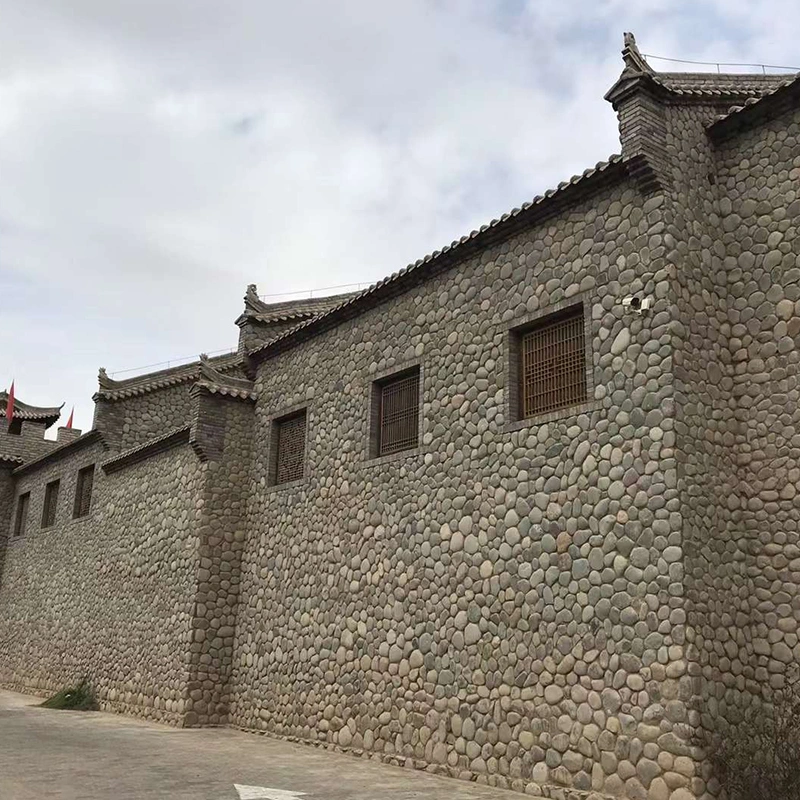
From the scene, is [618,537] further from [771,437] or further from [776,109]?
[776,109]

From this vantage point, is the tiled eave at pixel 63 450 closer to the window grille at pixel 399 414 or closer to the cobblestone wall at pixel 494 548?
the cobblestone wall at pixel 494 548

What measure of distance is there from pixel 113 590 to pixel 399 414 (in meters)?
8.43

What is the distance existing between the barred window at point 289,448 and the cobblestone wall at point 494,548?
433 millimetres

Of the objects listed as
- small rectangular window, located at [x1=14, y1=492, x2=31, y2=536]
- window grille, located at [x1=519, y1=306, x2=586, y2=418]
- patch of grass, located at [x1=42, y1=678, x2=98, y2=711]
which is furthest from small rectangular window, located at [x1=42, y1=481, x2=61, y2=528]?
window grille, located at [x1=519, y1=306, x2=586, y2=418]

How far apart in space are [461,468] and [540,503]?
137 cm

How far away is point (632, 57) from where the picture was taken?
28.8ft

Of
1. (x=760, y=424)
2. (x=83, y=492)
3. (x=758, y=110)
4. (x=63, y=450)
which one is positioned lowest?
(x=760, y=424)

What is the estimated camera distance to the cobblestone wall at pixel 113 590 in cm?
1418

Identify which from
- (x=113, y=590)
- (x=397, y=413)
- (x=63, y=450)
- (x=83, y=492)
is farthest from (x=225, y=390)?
(x=63, y=450)

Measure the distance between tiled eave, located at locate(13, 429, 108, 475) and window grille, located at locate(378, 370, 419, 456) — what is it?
378 inches

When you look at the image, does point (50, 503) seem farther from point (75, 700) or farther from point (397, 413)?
point (397, 413)

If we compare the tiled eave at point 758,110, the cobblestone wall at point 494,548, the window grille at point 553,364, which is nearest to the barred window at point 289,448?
the cobblestone wall at point 494,548

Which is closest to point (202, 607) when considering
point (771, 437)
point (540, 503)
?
point (540, 503)

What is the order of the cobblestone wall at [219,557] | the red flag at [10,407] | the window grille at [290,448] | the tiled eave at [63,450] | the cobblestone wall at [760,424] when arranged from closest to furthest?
the cobblestone wall at [760,424]
the cobblestone wall at [219,557]
the window grille at [290,448]
the tiled eave at [63,450]
the red flag at [10,407]
